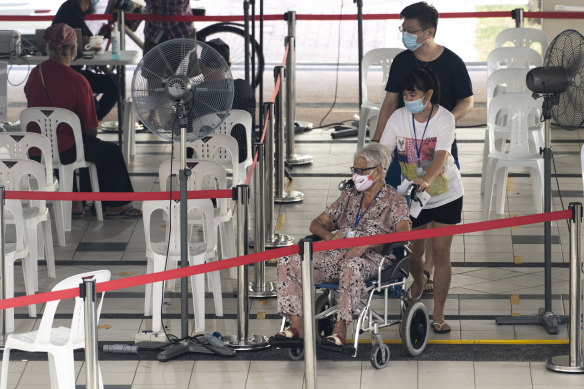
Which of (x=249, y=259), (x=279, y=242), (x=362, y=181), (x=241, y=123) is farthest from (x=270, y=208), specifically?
(x=249, y=259)

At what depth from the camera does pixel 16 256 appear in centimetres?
638

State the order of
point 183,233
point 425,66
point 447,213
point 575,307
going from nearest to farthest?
1. point 575,307
2. point 183,233
3. point 447,213
4. point 425,66

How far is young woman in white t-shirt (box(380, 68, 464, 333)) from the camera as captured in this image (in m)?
6.17

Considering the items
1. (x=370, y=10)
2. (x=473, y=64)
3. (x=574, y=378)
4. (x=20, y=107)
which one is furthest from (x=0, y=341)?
(x=370, y=10)

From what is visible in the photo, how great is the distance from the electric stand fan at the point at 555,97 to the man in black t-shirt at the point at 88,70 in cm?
471

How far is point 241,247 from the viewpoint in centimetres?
614

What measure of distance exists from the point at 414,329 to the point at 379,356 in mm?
279

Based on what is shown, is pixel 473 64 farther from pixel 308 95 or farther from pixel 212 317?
pixel 212 317

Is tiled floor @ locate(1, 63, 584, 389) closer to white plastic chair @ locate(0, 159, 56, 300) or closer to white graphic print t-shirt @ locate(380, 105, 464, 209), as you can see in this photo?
white plastic chair @ locate(0, 159, 56, 300)

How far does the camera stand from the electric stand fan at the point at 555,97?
613 cm

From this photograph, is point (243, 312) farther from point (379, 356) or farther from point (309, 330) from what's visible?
point (309, 330)

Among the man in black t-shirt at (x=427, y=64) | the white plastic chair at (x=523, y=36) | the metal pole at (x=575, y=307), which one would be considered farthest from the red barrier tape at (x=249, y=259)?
the white plastic chair at (x=523, y=36)

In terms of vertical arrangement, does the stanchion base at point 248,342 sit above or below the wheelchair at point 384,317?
below

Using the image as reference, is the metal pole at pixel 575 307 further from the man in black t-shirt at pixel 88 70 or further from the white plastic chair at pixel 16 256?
the man in black t-shirt at pixel 88 70
